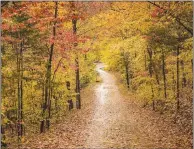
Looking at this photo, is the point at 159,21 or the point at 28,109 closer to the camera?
the point at 159,21

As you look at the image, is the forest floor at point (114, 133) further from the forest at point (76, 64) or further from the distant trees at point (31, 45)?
the distant trees at point (31, 45)

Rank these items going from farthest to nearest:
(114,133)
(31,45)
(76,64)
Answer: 1. (76,64)
2. (31,45)
3. (114,133)

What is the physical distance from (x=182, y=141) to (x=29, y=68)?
8.40 metres

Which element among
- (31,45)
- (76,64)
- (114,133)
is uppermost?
(31,45)

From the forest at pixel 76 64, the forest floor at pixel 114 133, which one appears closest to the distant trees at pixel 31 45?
the forest at pixel 76 64

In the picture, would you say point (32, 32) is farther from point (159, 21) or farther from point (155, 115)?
point (155, 115)

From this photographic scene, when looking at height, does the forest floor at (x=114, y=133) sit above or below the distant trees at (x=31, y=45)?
below

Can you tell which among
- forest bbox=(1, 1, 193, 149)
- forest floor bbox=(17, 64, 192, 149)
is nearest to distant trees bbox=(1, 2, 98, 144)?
forest bbox=(1, 1, 193, 149)

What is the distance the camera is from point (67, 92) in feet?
73.4

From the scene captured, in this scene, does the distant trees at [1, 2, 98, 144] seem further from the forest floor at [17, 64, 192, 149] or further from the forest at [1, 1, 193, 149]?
the forest floor at [17, 64, 192, 149]

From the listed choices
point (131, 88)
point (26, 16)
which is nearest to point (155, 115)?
point (26, 16)

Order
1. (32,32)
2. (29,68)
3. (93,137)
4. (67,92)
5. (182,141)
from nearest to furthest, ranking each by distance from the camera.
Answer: (182,141)
(93,137)
(32,32)
(29,68)
(67,92)

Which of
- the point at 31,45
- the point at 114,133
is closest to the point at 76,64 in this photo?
the point at 31,45

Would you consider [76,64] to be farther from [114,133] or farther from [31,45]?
[114,133]
